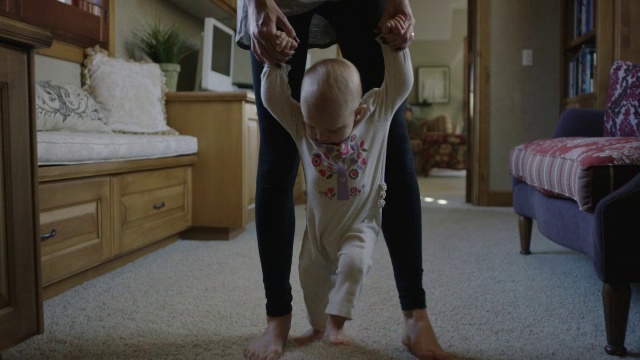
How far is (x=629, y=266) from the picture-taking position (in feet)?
3.53

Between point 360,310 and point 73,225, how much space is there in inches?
34.0

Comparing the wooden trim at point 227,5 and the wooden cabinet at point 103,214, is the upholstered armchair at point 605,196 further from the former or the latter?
the wooden trim at point 227,5

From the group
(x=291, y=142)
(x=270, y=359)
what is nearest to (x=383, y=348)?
(x=270, y=359)

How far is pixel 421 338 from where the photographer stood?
1004 mm

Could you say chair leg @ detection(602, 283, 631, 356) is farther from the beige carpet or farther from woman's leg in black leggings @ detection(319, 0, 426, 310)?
woman's leg in black leggings @ detection(319, 0, 426, 310)

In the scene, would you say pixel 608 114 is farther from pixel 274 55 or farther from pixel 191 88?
pixel 191 88

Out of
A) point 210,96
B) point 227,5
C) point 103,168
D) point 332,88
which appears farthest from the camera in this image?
point 227,5

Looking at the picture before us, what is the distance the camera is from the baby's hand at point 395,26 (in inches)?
36.4

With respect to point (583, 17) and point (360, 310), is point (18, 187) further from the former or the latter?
point (583, 17)

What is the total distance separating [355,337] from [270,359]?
0.74ft

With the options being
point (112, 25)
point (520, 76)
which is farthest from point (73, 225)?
point (520, 76)

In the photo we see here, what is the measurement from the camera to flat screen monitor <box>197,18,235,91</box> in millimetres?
2791

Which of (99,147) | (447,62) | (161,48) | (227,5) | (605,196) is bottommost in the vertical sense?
(605,196)

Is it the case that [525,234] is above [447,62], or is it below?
below
